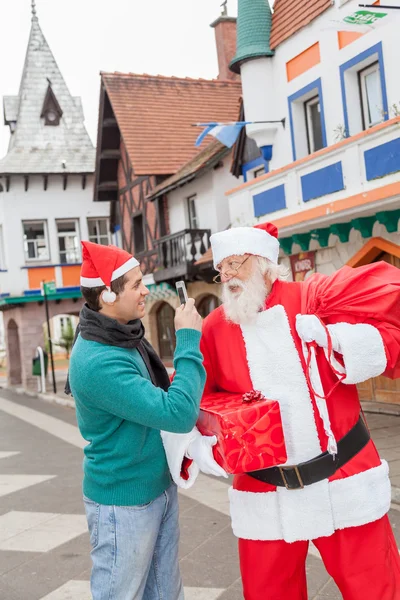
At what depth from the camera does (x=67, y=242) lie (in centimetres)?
2339

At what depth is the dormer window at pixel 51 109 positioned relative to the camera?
80.1 ft

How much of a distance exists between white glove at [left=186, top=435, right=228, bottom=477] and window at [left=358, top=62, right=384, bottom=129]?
8.53 m

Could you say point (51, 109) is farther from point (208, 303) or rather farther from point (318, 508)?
point (318, 508)

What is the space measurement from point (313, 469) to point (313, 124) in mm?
9885

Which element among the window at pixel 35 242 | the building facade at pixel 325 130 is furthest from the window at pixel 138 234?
the building facade at pixel 325 130

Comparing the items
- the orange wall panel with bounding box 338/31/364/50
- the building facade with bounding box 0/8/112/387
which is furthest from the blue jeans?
the building facade with bounding box 0/8/112/387

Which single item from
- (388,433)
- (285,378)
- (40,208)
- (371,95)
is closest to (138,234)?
(40,208)

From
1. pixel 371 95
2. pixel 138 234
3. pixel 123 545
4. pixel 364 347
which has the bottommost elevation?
pixel 123 545

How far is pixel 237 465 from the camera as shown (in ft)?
7.95

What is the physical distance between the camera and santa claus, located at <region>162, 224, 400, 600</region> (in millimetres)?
2576

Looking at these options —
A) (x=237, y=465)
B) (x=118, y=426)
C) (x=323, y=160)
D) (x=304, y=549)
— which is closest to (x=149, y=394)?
(x=118, y=426)

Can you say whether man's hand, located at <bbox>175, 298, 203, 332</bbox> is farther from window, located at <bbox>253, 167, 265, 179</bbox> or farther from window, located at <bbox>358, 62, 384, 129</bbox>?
window, located at <bbox>253, 167, 265, 179</bbox>

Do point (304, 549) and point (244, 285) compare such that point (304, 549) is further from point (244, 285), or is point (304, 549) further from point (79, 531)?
point (79, 531)

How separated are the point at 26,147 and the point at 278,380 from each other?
22604 millimetres
